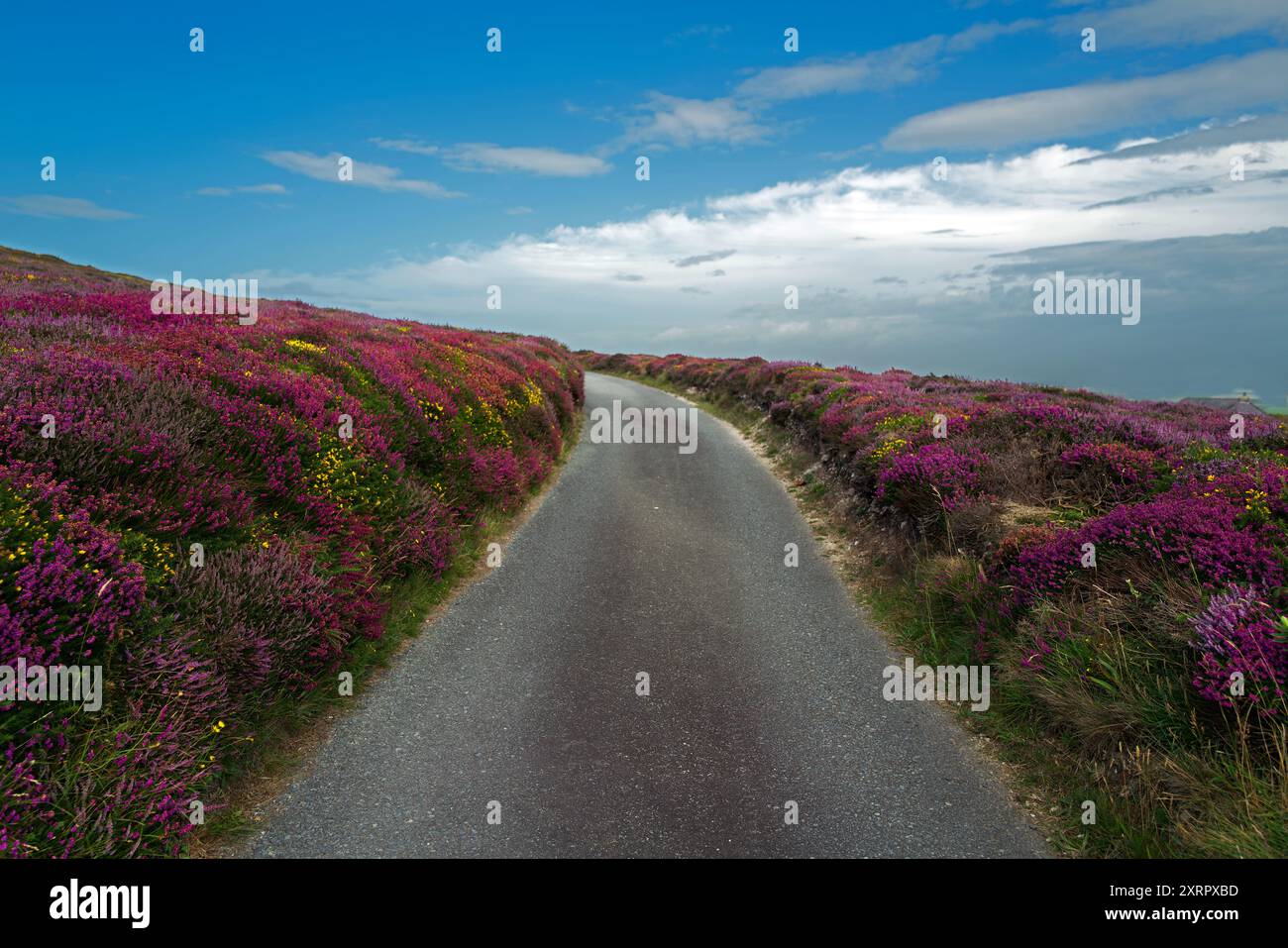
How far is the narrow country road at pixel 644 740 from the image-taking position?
16.0 ft

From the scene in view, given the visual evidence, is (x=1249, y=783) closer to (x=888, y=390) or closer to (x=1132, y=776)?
(x=1132, y=776)

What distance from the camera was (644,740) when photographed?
611cm

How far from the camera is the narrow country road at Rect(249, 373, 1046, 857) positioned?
4875mm

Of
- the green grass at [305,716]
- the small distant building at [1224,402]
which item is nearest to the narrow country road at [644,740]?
the green grass at [305,716]

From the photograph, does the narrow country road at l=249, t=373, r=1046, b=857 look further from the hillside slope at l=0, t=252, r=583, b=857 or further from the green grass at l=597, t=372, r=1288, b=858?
the hillside slope at l=0, t=252, r=583, b=857

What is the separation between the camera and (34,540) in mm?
4621

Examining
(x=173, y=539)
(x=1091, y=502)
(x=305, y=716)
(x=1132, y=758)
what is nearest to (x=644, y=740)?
(x=305, y=716)

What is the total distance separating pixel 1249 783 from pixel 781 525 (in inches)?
366

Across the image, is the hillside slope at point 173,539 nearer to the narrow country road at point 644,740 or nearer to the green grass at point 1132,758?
the narrow country road at point 644,740

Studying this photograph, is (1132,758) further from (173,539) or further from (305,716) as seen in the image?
(173,539)

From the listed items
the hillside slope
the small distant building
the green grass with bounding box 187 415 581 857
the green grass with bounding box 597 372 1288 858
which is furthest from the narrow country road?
the small distant building

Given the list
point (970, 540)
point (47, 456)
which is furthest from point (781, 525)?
point (47, 456)
